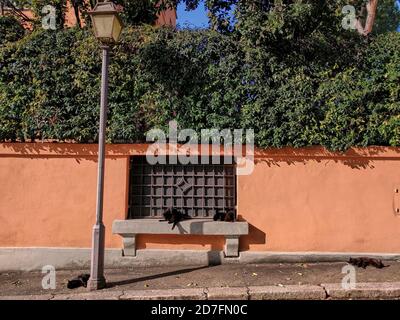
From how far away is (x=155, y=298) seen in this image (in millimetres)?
4902

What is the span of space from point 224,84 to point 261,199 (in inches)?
83.9

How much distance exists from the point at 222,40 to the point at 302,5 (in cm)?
147

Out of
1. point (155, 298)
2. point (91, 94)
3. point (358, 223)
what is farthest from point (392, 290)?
point (91, 94)

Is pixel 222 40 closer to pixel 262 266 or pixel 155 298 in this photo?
pixel 262 266

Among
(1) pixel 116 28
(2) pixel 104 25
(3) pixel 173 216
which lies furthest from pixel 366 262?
(2) pixel 104 25

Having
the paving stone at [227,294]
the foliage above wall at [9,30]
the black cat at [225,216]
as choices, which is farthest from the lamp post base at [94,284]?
the foliage above wall at [9,30]

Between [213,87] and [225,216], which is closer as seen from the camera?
[225,216]

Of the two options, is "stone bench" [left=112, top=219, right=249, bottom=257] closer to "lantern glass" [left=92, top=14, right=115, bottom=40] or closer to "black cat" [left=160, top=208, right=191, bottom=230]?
"black cat" [left=160, top=208, right=191, bottom=230]

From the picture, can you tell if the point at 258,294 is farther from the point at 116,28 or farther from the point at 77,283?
the point at 116,28

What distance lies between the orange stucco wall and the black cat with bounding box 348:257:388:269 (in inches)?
12.2

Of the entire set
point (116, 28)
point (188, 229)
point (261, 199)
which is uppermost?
point (116, 28)

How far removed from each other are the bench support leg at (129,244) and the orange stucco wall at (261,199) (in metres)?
0.16

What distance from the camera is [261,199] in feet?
21.4
